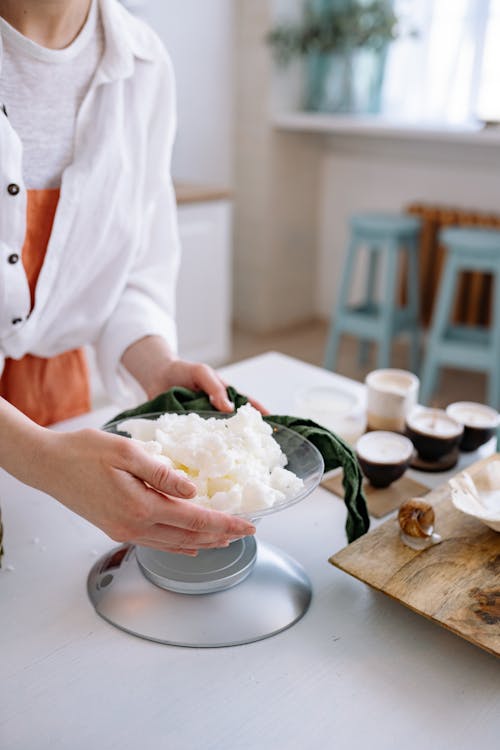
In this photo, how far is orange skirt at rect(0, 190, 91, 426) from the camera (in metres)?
1.02

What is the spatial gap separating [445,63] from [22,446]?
11.0ft

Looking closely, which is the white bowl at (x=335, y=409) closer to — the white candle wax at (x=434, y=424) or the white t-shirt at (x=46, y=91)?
the white candle wax at (x=434, y=424)

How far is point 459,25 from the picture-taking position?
3.36 metres

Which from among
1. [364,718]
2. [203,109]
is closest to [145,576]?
[364,718]

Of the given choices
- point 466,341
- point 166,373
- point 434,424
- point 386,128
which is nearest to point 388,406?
point 434,424

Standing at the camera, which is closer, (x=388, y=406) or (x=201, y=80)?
(x=388, y=406)

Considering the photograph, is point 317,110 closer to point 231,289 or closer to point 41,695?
point 231,289

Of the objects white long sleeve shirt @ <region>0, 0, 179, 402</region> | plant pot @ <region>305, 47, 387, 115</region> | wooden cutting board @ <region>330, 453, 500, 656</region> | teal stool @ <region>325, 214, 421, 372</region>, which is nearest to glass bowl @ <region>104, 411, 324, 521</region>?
wooden cutting board @ <region>330, 453, 500, 656</region>

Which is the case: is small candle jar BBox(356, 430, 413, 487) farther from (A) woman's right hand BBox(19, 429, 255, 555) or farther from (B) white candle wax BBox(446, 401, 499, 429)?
(A) woman's right hand BBox(19, 429, 255, 555)

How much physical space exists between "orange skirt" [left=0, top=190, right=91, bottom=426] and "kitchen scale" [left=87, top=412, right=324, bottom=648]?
43cm

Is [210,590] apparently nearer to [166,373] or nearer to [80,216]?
[166,373]

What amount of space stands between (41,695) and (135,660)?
9cm

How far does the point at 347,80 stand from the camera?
3.69 m

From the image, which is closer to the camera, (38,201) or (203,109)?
(38,201)
